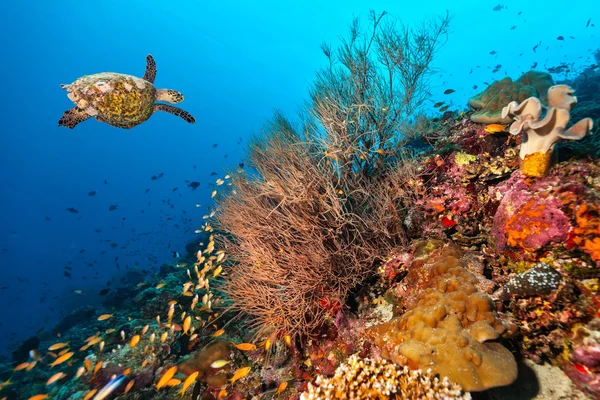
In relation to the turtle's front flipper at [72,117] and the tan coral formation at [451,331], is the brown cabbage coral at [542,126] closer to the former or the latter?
the tan coral formation at [451,331]

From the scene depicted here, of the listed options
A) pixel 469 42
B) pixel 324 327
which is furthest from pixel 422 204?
pixel 469 42

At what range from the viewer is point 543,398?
2375 millimetres

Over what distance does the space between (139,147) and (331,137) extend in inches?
4548

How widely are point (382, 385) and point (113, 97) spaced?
555cm

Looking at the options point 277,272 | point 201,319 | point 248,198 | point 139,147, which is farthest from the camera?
point 139,147

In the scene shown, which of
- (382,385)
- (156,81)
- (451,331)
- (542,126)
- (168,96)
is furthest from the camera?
(156,81)

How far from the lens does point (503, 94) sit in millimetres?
4664

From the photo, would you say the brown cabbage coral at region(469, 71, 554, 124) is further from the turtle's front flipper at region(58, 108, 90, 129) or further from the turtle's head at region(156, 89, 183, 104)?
the turtle's front flipper at region(58, 108, 90, 129)

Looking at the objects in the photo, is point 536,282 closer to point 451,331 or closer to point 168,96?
point 451,331

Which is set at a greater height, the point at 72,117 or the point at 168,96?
the point at 168,96

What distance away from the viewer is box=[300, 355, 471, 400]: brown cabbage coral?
2258 mm

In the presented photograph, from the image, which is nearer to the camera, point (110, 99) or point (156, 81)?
point (110, 99)

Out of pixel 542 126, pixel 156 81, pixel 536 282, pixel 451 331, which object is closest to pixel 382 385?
pixel 451 331

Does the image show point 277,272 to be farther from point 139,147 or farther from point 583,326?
point 139,147
